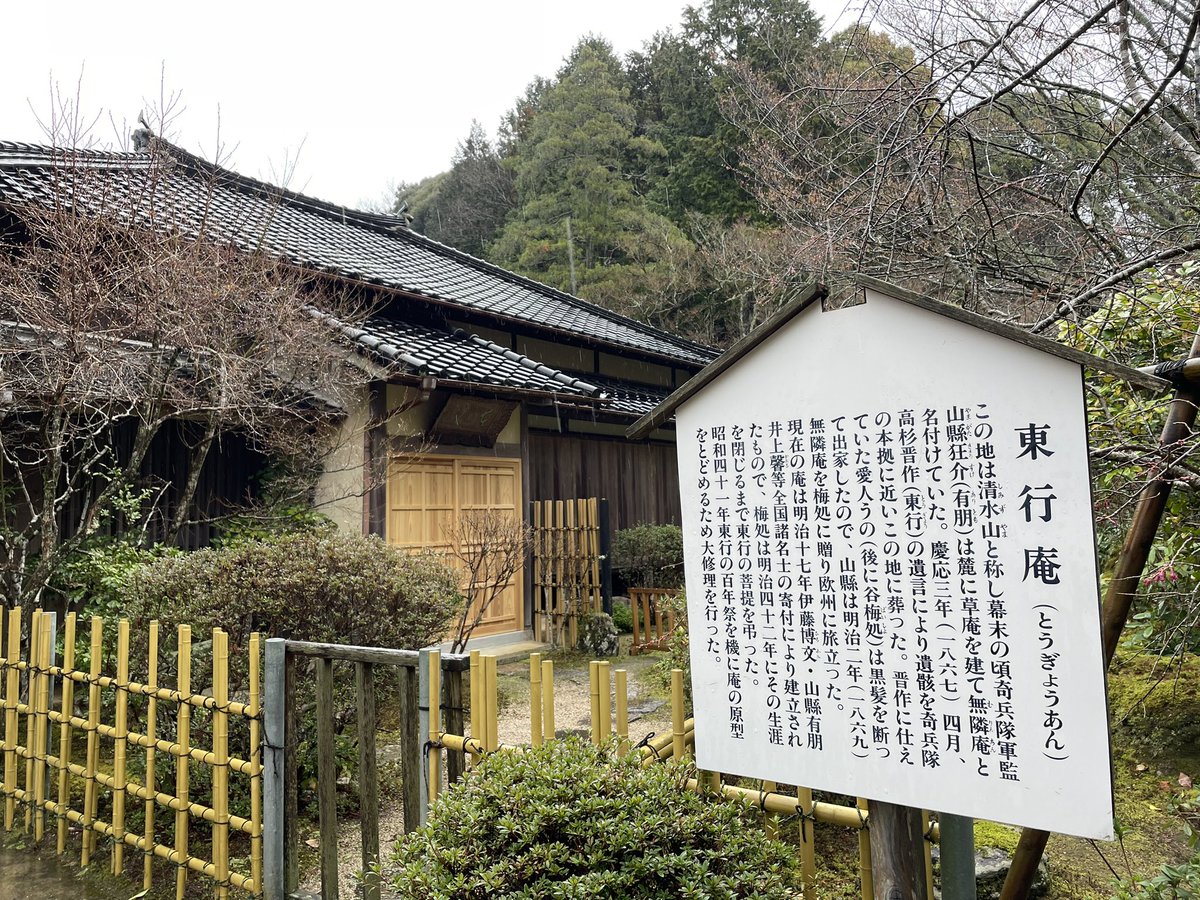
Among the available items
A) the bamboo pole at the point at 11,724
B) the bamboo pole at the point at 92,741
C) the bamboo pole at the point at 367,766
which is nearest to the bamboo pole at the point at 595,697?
the bamboo pole at the point at 367,766

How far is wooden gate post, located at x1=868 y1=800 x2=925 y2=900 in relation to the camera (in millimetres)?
2496

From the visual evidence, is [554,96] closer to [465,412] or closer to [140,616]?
[465,412]

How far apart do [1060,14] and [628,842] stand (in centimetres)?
492

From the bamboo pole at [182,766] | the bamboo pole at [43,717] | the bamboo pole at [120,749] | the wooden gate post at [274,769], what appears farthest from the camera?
the bamboo pole at [43,717]

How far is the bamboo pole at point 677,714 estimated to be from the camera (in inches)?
109

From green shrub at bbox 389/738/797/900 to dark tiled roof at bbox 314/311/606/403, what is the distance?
5.73 meters

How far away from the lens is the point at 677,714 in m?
2.82

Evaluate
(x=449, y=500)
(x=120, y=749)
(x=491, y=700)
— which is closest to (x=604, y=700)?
(x=491, y=700)

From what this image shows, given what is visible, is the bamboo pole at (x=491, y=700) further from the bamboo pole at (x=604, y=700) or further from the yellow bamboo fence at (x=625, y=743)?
the bamboo pole at (x=604, y=700)

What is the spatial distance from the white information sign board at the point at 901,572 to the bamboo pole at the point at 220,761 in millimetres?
2140

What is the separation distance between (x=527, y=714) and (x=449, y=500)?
9.79 ft

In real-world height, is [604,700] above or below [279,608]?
below

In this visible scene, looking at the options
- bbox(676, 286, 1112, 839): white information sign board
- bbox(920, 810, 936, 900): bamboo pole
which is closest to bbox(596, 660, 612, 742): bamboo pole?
bbox(676, 286, 1112, 839): white information sign board

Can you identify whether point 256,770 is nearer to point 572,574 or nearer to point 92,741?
point 92,741
